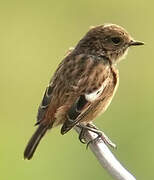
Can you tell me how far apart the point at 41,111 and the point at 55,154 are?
3653 millimetres

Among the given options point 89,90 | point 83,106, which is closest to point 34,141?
point 83,106

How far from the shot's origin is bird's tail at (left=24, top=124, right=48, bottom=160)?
30.1 feet

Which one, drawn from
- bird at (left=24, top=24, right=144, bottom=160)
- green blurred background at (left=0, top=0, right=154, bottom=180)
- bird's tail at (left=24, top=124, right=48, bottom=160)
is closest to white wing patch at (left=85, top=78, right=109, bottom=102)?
bird at (left=24, top=24, right=144, bottom=160)

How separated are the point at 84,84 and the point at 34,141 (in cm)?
78

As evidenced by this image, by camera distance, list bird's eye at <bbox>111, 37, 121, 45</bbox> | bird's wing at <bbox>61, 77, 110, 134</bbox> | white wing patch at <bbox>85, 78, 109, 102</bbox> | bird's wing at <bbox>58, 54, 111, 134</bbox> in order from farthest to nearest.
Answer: bird's eye at <bbox>111, 37, 121, 45</bbox>, white wing patch at <bbox>85, 78, 109, 102</bbox>, bird's wing at <bbox>58, 54, 111, 134</bbox>, bird's wing at <bbox>61, 77, 110, 134</bbox>

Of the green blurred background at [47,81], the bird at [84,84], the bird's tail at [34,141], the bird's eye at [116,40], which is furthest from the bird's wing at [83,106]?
the green blurred background at [47,81]

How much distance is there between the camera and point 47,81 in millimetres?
15203

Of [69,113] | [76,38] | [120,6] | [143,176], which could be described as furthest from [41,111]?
[120,6]

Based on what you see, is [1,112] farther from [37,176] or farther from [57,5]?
[57,5]

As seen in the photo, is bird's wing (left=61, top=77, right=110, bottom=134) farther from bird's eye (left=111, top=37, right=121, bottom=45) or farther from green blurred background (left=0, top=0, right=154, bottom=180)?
green blurred background (left=0, top=0, right=154, bottom=180)

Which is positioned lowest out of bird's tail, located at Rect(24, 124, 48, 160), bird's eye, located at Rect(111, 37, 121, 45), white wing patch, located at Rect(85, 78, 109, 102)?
bird's tail, located at Rect(24, 124, 48, 160)

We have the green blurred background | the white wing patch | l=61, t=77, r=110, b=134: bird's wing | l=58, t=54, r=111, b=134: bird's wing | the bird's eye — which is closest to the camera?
l=61, t=77, r=110, b=134: bird's wing

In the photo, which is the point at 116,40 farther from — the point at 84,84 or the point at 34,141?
the point at 34,141

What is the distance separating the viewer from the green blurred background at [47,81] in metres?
12.8
